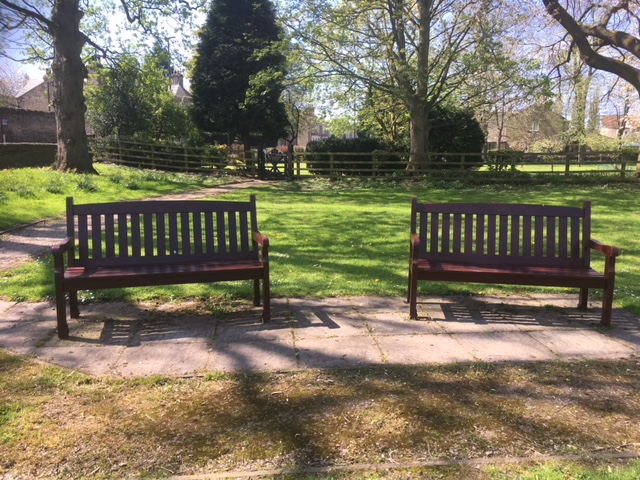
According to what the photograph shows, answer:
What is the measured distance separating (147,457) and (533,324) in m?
3.44

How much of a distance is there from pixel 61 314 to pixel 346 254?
13.5 ft

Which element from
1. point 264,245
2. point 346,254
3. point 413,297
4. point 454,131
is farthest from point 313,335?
point 454,131

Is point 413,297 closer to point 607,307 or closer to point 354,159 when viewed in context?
point 607,307

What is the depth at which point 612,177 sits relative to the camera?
20.3 metres

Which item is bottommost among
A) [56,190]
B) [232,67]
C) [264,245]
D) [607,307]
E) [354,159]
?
[607,307]

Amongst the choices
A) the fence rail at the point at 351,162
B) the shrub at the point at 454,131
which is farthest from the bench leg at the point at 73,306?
the shrub at the point at 454,131

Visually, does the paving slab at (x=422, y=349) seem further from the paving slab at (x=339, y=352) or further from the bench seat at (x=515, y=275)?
the bench seat at (x=515, y=275)

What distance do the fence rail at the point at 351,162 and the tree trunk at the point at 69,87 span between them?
6283 millimetres

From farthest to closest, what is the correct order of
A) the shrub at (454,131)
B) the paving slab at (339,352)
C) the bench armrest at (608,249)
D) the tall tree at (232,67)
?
1. the tall tree at (232,67)
2. the shrub at (454,131)
3. the bench armrest at (608,249)
4. the paving slab at (339,352)

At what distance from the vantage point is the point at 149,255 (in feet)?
15.7

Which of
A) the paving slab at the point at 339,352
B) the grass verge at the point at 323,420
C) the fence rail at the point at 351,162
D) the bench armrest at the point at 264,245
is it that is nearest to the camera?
the grass verge at the point at 323,420

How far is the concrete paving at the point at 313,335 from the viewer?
12.1 ft

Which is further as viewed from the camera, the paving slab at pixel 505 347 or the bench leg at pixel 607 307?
the bench leg at pixel 607 307

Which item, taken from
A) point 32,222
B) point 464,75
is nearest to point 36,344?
point 32,222
